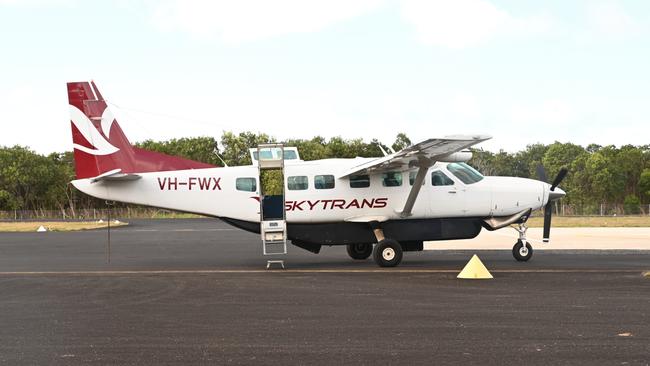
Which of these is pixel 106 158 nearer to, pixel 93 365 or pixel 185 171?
pixel 185 171

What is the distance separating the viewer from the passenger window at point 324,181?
19311 millimetres

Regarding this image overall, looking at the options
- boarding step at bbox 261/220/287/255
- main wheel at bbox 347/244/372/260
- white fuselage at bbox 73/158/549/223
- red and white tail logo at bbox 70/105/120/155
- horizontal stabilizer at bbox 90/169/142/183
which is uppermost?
red and white tail logo at bbox 70/105/120/155

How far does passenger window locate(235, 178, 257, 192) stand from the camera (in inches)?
761

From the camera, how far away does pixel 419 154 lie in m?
17.8

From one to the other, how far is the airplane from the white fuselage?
3cm

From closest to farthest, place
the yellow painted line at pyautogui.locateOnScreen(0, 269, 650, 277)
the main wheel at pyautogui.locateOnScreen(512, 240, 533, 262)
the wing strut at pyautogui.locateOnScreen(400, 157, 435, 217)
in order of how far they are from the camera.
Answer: the yellow painted line at pyautogui.locateOnScreen(0, 269, 650, 277), the wing strut at pyautogui.locateOnScreen(400, 157, 435, 217), the main wheel at pyautogui.locateOnScreen(512, 240, 533, 262)

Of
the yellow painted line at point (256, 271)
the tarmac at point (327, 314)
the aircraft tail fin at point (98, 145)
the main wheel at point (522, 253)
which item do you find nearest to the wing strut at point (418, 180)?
the tarmac at point (327, 314)

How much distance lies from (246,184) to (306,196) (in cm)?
167

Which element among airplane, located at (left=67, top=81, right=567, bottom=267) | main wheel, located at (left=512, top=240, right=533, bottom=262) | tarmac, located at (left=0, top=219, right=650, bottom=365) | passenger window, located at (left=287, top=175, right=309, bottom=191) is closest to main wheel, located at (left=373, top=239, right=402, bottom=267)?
airplane, located at (left=67, top=81, right=567, bottom=267)

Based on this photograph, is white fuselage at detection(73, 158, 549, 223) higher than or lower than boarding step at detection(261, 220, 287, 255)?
higher

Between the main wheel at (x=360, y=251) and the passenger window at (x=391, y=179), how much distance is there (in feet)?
9.02

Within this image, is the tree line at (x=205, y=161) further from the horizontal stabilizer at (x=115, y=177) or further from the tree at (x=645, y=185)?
the horizontal stabilizer at (x=115, y=177)

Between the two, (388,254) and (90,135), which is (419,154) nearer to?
(388,254)

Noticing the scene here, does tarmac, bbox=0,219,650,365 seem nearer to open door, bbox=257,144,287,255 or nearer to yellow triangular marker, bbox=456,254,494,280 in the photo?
yellow triangular marker, bbox=456,254,494,280
